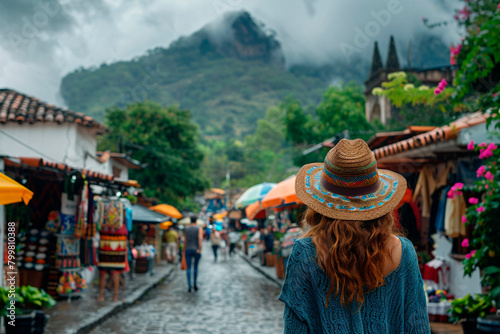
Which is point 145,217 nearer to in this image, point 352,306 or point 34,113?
point 34,113

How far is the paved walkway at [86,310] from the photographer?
793 centimetres

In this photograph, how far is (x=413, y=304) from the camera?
2.22 metres

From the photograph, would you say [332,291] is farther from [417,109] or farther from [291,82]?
[291,82]

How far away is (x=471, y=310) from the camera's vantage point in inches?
249

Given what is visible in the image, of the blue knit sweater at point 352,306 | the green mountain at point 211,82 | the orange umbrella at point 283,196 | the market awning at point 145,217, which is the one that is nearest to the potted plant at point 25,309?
the blue knit sweater at point 352,306

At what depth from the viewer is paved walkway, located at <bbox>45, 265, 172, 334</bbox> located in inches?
312

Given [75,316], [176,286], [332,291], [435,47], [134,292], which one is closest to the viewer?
[332,291]

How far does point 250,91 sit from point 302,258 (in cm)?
17083

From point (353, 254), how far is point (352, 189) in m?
0.28

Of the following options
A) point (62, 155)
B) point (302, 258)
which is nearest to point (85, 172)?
point (62, 155)

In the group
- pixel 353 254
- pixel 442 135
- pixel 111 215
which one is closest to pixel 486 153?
pixel 442 135

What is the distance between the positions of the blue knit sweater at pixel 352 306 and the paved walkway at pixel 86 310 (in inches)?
244

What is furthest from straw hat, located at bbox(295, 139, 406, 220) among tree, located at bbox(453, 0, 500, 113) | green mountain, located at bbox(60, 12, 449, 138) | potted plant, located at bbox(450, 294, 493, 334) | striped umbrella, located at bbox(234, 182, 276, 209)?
green mountain, located at bbox(60, 12, 449, 138)

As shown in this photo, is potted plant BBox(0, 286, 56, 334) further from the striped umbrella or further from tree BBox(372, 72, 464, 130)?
the striped umbrella
